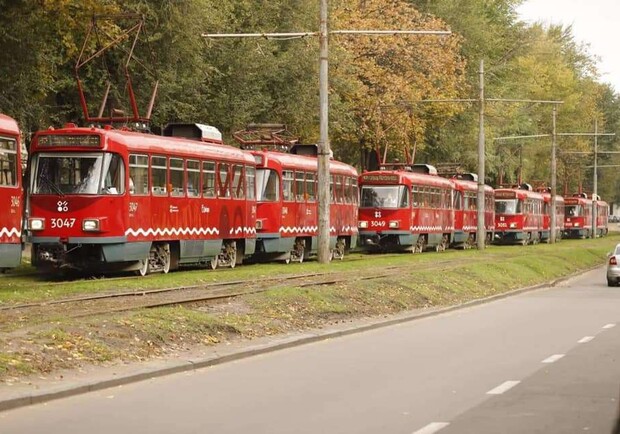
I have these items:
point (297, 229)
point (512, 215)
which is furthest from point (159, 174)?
Result: point (512, 215)

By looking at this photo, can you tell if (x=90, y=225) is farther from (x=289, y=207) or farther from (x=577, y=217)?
(x=577, y=217)

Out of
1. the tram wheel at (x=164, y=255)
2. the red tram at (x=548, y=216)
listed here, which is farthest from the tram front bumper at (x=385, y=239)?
the red tram at (x=548, y=216)

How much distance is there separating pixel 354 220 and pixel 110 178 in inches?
800

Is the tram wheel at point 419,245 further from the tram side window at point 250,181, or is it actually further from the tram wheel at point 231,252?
the tram wheel at point 231,252

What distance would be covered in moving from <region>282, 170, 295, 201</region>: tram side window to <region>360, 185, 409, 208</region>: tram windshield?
12857mm

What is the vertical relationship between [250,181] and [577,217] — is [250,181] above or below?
above

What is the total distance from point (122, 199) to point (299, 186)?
1389cm

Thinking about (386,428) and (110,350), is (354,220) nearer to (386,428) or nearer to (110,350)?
(110,350)

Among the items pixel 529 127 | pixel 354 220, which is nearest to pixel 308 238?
pixel 354 220

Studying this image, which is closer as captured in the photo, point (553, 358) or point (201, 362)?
point (201, 362)

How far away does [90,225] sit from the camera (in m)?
32.3

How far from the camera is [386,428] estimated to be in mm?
12062

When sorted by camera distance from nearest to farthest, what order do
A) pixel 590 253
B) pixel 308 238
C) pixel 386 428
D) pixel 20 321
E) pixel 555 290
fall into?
pixel 386 428 < pixel 20 321 < pixel 555 290 < pixel 308 238 < pixel 590 253

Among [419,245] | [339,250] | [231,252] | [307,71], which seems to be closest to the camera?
[231,252]
